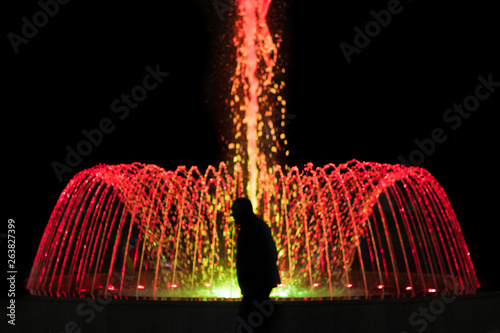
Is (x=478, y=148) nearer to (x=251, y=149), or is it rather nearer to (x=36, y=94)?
(x=251, y=149)

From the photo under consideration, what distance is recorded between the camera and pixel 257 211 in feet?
36.3

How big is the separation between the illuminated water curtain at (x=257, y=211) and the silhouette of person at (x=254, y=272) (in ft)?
9.98

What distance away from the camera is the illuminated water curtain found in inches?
369

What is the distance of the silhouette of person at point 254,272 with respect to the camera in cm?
575
